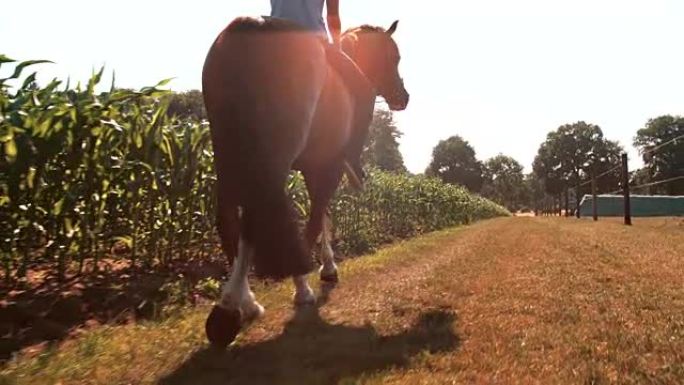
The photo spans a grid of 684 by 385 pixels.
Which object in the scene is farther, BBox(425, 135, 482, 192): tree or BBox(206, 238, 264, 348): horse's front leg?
BBox(425, 135, 482, 192): tree

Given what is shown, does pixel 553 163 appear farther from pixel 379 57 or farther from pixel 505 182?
pixel 379 57

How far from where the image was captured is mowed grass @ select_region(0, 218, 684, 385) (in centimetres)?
256

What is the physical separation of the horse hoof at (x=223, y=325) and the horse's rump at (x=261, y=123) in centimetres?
26

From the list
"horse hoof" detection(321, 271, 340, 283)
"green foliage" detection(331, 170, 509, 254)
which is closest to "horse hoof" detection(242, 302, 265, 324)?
"horse hoof" detection(321, 271, 340, 283)

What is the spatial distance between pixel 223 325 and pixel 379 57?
3156 millimetres

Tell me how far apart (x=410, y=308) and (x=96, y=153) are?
239 centimetres

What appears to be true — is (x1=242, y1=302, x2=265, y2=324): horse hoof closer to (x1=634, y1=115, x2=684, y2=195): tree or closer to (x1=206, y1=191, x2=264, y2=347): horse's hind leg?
(x1=206, y1=191, x2=264, y2=347): horse's hind leg

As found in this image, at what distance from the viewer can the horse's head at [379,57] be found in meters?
5.27

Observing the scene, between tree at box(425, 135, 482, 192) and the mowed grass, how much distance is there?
11569 centimetres

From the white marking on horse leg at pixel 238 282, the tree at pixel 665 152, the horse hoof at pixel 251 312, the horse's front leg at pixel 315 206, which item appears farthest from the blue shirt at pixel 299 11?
the tree at pixel 665 152

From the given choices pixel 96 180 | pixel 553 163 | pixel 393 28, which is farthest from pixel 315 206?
pixel 553 163

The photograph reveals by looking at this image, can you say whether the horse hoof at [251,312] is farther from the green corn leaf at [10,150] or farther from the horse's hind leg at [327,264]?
the horse's hind leg at [327,264]

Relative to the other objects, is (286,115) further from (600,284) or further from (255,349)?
(600,284)

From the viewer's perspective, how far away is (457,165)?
121750 mm
